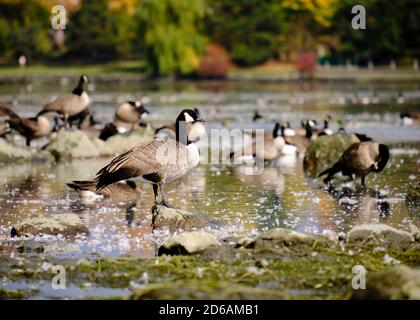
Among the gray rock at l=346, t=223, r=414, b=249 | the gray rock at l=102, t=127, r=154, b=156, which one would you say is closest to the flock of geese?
the gray rock at l=102, t=127, r=154, b=156

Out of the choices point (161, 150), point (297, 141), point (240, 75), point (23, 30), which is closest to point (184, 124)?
point (161, 150)

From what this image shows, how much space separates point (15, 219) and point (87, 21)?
79.9 m

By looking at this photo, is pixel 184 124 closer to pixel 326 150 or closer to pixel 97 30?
pixel 326 150

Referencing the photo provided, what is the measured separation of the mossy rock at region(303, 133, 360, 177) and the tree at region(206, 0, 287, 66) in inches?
2399

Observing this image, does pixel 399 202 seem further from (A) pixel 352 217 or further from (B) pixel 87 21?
(B) pixel 87 21

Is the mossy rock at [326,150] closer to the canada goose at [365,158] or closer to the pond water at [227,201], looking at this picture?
the pond water at [227,201]

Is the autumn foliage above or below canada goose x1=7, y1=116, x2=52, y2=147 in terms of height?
above

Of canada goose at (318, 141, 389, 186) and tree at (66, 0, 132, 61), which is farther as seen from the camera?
tree at (66, 0, 132, 61)

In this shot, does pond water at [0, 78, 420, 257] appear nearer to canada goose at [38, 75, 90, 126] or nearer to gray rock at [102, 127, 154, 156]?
gray rock at [102, 127, 154, 156]

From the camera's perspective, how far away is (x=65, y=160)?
72.6 ft

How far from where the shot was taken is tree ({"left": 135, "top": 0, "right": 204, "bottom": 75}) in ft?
234

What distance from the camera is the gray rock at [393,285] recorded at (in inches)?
334

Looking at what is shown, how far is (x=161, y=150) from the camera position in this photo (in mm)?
13016

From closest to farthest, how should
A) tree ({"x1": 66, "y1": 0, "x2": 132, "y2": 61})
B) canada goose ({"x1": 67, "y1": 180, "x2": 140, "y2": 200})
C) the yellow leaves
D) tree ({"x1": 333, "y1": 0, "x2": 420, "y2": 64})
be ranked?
canada goose ({"x1": 67, "y1": 180, "x2": 140, "y2": 200})
tree ({"x1": 333, "y1": 0, "x2": 420, "y2": 64})
the yellow leaves
tree ({"x1": 66, "y1": 0, "x2": 132, "y2": 61})
